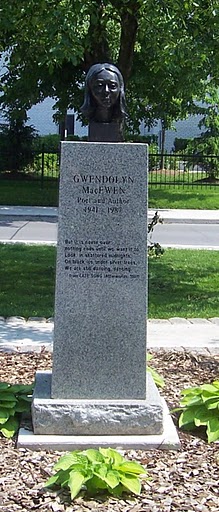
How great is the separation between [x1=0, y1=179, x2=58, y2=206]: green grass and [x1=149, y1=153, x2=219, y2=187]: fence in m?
3.64

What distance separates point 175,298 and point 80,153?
16.9 feet

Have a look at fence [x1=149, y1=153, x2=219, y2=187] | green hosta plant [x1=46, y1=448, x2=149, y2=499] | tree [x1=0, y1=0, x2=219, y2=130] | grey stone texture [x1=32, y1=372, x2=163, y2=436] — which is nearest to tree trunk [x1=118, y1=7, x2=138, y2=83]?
tree [x1=0, y1=0, x2=219, y2=130]

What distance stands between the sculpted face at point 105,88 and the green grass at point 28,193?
1812cm

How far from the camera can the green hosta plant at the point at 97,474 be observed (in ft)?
14.3

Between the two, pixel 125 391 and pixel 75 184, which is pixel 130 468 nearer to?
pixel 125 391

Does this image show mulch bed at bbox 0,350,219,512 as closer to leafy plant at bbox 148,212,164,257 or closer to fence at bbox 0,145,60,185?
leafy plant at bbox 148,212,164,257

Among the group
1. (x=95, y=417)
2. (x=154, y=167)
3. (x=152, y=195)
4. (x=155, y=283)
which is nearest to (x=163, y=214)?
(x=152, y=195)

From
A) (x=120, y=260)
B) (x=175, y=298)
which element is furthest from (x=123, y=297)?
(x=175, y=298)

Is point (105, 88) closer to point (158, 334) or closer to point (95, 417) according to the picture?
point (95, 417)

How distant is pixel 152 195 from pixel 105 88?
65.6 feet

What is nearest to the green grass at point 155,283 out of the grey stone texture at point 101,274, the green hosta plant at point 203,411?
the green hosta plant at point 203,411

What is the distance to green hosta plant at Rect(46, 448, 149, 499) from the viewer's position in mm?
4355

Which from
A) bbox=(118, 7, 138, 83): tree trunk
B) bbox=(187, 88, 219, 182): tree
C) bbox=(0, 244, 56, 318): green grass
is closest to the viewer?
bbox=(0, 244, 56, 318): green grass

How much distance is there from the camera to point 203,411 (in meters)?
5.38
